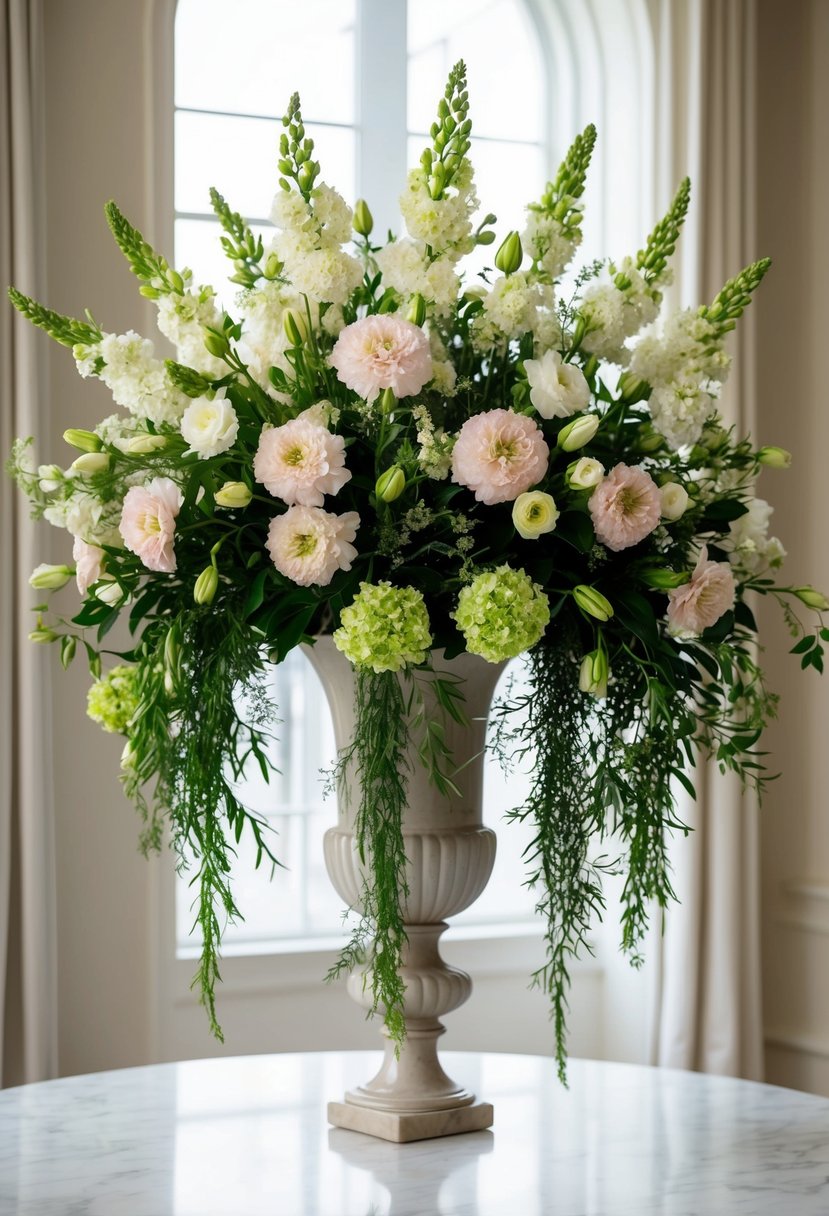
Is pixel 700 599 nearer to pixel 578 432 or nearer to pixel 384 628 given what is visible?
pixel 578 432

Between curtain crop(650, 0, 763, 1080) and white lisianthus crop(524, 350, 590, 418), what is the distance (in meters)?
1.76

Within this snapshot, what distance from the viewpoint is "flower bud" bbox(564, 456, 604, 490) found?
52.5 inches

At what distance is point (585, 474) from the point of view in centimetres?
134

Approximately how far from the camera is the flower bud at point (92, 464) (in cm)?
137

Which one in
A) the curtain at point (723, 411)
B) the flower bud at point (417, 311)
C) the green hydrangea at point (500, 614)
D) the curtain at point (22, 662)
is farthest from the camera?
the curtain at point (723, 411)

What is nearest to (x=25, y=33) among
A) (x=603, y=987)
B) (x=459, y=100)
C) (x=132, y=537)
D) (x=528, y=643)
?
(x=459, y=100)

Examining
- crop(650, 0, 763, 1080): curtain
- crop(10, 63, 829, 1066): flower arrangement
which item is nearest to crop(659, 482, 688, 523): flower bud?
crop(10, 63, 829, 1066): flower arrangement

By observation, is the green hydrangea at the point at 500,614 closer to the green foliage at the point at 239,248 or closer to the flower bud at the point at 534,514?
the flower bud at the point at 534,514

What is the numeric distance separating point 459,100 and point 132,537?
553mm

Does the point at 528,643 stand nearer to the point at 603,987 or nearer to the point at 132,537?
the point at 132,537

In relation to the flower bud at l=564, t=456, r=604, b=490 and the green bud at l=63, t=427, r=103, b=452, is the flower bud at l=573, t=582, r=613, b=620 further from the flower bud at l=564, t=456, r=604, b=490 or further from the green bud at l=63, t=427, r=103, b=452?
the green bud at l=63, t=427, r=103, b=452

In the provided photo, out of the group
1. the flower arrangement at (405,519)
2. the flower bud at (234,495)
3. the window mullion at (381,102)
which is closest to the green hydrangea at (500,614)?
the flower arrangement at (405,519)

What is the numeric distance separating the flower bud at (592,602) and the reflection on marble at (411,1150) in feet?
1.84

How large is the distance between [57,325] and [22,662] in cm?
110
